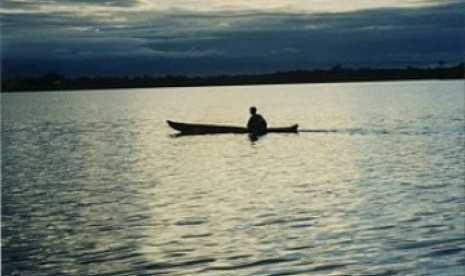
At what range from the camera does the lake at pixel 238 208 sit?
5.52m

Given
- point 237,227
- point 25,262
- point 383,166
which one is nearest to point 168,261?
point 25,262

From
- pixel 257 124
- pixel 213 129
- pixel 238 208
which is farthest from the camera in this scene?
pixel 213 129

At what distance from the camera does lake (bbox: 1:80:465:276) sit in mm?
5523

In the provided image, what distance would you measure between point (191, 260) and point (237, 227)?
1.42m

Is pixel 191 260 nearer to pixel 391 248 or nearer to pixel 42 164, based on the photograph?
pixel 391 248

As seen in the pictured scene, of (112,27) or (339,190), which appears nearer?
(112,27)

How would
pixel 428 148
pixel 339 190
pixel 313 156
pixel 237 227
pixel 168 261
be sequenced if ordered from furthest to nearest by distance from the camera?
pixel 428 148, pixel 313 156, pixel 339 190, pixel 237 227, pixel 168 261

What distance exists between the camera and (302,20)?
602 centimetres

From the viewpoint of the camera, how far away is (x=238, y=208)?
8.25m

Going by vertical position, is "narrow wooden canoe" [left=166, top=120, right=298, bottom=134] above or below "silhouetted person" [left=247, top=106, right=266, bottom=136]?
below

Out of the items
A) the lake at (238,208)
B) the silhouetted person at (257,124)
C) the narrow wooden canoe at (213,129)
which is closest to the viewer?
the lake at (238,208)

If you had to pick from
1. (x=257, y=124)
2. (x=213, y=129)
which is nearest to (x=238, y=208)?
(x=257, y=124)

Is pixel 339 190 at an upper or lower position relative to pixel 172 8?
lower

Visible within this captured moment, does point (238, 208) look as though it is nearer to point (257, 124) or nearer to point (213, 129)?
point (257, 124)
